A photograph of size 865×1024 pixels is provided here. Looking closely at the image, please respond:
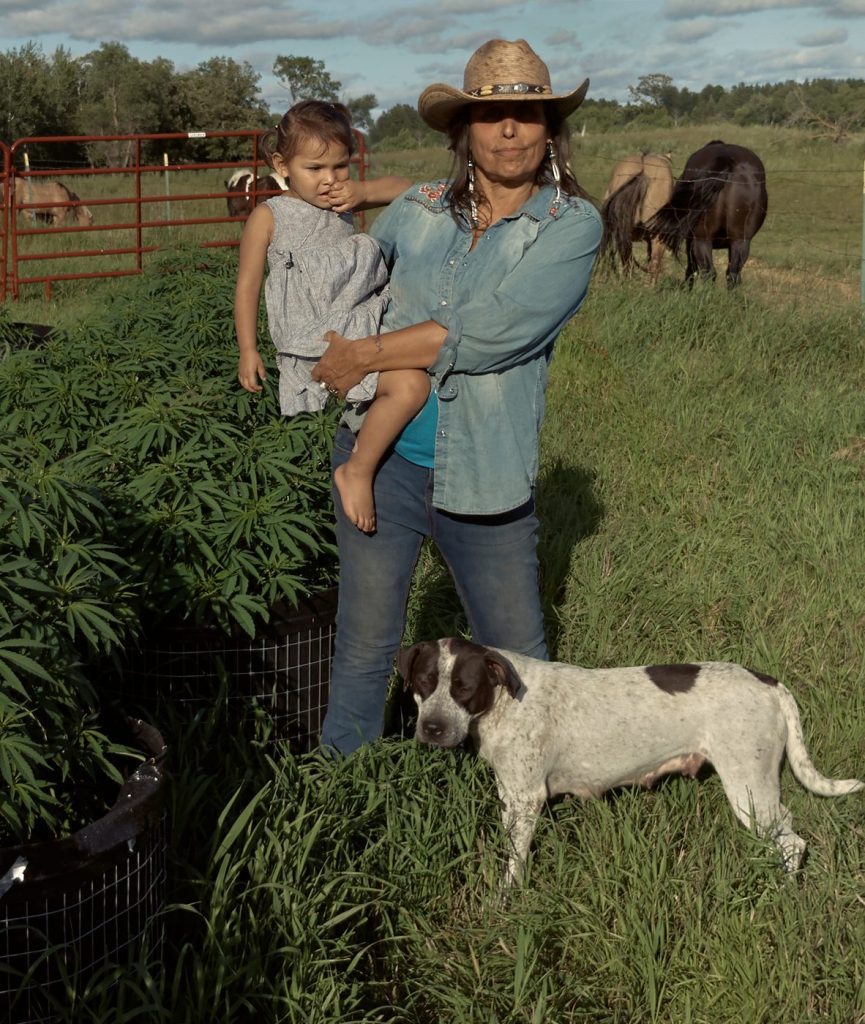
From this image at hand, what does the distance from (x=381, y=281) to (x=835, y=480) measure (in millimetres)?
3807

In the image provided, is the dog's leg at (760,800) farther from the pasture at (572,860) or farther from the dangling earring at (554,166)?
the dangling earring at (554,166)

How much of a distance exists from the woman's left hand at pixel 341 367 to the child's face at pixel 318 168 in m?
0.81

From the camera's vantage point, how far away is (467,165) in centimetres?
329

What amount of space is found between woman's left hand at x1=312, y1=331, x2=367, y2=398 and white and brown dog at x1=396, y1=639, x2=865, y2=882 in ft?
2.59

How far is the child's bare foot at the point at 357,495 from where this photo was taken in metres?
3.31

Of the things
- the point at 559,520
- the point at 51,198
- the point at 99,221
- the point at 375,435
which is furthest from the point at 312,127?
the point at 99,221

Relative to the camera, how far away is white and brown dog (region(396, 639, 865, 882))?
3410 millimetres

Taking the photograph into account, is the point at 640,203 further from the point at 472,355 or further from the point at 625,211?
the point at 472,355

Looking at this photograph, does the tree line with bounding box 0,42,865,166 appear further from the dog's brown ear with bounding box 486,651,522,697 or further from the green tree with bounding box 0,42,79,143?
the dog's brown ear with bounding box 486,651,522,697

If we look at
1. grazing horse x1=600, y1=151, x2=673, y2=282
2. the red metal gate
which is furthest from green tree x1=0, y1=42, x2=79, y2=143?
grazing horse x1=600, y1=151, x2=673, y2=282

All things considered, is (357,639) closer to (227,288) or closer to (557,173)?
(557,173)

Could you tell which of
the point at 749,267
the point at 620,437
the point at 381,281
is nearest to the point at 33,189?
the point at 749,267

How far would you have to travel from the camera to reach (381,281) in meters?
3.73

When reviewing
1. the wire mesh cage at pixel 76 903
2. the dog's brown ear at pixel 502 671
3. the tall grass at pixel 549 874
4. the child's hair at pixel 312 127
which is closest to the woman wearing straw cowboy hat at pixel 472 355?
the dog's brown ear at pixel 502 671
